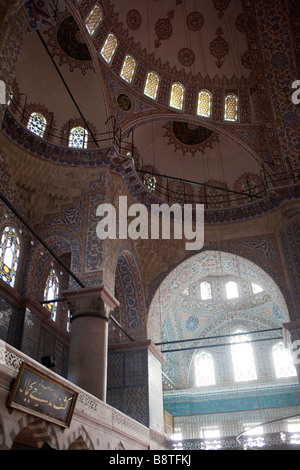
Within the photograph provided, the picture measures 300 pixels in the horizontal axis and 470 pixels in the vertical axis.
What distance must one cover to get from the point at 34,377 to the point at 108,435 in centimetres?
280

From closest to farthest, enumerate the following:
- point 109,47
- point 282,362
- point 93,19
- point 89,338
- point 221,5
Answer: point 89,338 → point 93,19 → point 109,47 → point 221,5 → point 282,362

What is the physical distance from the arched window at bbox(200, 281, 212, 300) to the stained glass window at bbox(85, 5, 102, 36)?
33.7ft

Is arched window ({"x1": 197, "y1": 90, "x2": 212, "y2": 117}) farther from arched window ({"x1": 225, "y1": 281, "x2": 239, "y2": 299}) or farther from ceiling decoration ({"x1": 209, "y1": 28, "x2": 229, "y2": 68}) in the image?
arched window ({"x1": 225, "y1": 281, "x2": 239, "y2": 299})

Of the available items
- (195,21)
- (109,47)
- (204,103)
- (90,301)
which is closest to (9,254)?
(90,301)

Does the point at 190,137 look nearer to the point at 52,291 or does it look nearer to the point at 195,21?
the point at 195,21

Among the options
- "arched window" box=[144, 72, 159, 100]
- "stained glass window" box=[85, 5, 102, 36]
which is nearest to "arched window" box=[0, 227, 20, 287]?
"stained glass window" box=[85, 5, 102, 36]

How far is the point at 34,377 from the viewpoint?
5652 millimetres

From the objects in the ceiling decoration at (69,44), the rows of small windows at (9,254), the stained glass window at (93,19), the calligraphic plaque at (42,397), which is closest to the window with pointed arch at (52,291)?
the rows of small windows at (9,254)

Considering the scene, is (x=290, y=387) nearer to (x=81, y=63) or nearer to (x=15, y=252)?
(x=15, y=252)

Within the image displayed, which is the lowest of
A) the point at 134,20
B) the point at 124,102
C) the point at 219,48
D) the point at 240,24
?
the point at 124,102

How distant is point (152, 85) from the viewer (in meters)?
12.9

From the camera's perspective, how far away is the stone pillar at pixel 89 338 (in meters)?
8.04

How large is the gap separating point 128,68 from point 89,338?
7614 mm

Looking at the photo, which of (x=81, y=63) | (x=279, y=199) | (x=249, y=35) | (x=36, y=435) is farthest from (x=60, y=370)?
(x=249, y=35)
